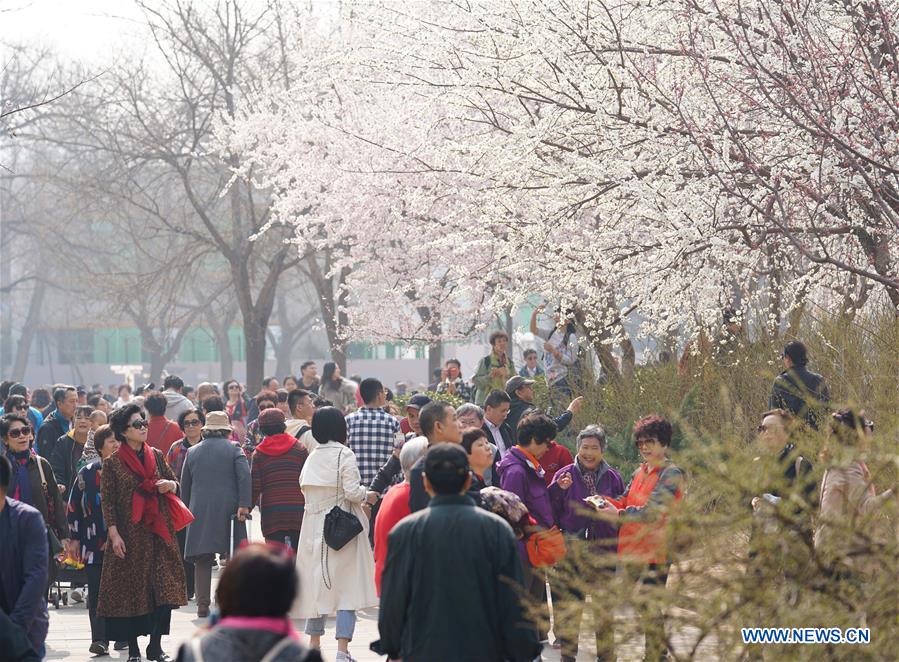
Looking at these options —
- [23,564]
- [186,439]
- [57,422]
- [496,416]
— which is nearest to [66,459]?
[186,439]

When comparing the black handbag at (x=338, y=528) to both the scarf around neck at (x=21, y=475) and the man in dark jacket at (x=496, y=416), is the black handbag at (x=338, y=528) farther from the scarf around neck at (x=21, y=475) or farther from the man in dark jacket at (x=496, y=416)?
the scarf around neck at (x=21, y=475)

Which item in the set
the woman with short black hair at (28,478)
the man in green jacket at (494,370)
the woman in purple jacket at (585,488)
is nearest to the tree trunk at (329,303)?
the man in green jacket at (494,370)

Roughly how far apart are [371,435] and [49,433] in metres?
5.05

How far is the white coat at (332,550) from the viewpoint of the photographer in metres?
9.66

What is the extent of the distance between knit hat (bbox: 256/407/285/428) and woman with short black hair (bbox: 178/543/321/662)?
7.56m

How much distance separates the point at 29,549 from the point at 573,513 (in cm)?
375

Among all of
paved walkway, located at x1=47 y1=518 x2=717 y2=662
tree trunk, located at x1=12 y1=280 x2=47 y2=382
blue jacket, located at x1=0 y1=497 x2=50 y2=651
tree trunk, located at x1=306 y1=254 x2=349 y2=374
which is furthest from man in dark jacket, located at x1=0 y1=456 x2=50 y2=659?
tree trunk, located at x1=12 y1=280 x2=47 y2=382

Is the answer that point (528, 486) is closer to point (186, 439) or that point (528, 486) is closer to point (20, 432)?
point (20, 432)

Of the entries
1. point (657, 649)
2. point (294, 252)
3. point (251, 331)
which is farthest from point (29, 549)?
point (294, 252)

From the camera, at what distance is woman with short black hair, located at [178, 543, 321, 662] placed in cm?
388

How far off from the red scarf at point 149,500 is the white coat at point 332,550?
2.78 feet

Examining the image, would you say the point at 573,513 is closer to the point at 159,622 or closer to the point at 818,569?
the point at 159,622

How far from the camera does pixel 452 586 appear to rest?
5762 mm

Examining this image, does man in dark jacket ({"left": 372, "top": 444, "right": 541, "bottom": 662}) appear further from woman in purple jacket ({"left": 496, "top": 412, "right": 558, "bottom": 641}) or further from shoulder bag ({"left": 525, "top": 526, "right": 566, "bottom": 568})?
woman in purple jacket ({"left": 496, "top": 412, "right": 558, "bottom": 641})
